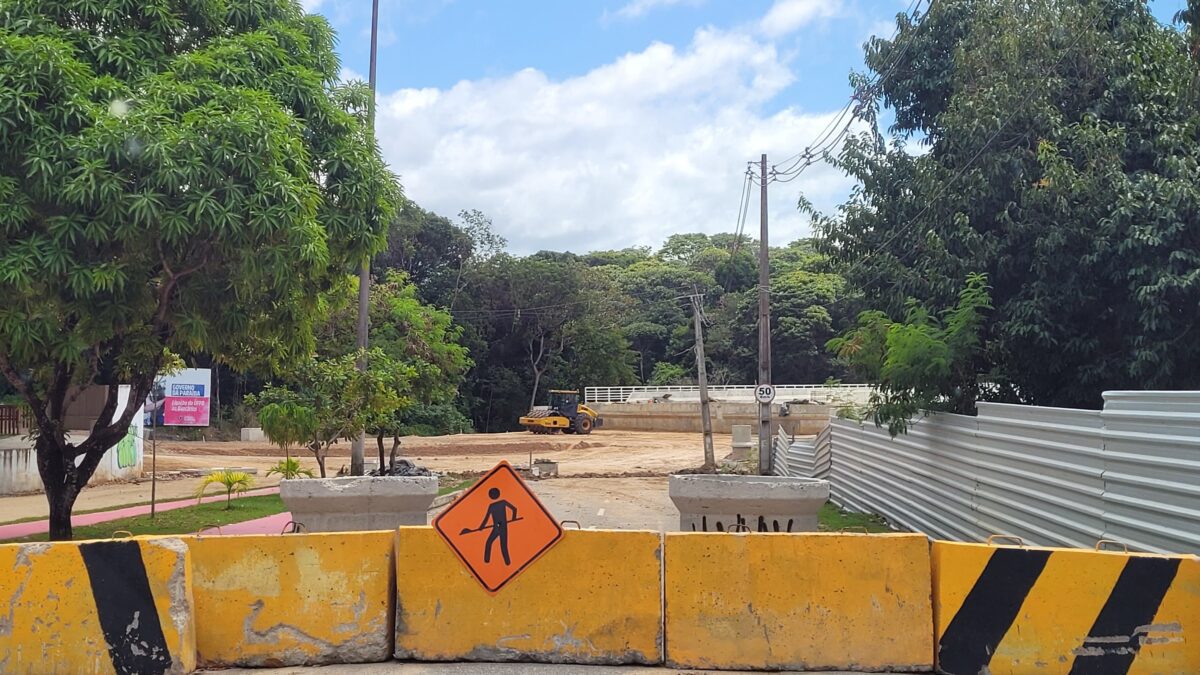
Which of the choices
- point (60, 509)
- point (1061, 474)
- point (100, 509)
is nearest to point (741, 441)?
point (100, 509)

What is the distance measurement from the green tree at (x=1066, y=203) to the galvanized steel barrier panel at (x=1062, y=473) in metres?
2.09

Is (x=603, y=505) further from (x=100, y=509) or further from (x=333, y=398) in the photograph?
(x=100, y=509)

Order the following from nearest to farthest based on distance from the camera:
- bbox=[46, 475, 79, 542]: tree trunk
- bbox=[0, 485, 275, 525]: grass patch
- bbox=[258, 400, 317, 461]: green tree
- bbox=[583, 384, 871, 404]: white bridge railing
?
bbox=[46, 475, 79, 542]: tree trunk → bbox=[0, 485, 275, 525]: grass patch → bbox=[258, 400, 317, 461]: green tree → bbox=[583, 384, 871, 404]: white bridge railing

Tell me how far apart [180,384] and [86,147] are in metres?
28.3

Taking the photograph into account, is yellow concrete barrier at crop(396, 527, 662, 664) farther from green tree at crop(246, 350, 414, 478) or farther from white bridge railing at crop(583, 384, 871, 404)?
white bridge railing at crop(583, 384, 871, 404)

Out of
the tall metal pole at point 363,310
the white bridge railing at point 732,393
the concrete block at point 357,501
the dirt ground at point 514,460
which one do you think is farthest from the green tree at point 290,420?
the white bridge railing at point 732,393

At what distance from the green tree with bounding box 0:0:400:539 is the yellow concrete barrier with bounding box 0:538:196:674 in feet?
15.5

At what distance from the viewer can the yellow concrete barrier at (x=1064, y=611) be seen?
19.0ft

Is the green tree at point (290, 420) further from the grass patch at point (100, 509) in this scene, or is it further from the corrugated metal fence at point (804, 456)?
the corrugated metal fence at point (804, 456)

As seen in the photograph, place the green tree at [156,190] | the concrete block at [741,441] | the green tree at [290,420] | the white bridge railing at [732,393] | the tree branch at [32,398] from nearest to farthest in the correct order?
the green tree at [156,190] < the tree branch at [32,398] < the green tree at [290,420] < the concrete block at [741,441] < the white bridge railing at [732,393]

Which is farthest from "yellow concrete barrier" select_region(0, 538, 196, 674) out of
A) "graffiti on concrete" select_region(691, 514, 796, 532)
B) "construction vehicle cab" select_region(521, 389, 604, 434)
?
"construction vehicle cab" select_region(521, 389, 604, 434)

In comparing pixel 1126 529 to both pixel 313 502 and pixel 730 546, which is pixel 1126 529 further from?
pixel 313 502

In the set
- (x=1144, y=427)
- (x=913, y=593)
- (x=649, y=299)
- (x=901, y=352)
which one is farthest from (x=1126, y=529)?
(x=649, y=299)

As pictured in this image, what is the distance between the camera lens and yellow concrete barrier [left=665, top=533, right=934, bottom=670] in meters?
6.18
